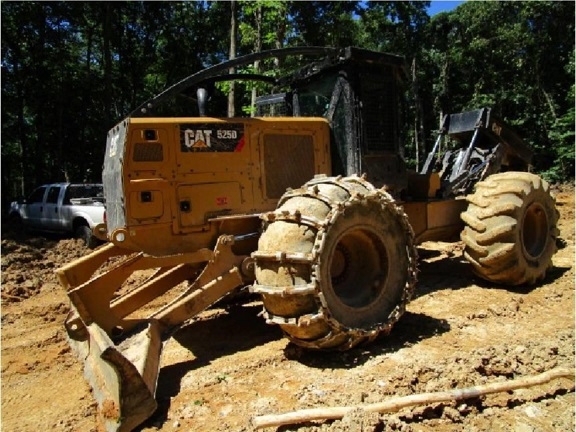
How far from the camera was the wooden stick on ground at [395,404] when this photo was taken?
9.96 ft

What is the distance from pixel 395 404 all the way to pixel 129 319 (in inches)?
95.4

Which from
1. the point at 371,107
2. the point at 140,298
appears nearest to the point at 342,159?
the point at 371,107

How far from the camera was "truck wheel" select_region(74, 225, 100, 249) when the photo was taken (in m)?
12.2

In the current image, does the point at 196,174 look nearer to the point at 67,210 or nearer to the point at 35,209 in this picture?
the point at 67,210

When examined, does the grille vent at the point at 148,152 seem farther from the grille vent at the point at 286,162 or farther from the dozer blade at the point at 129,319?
the grille vent at the point at 286,162

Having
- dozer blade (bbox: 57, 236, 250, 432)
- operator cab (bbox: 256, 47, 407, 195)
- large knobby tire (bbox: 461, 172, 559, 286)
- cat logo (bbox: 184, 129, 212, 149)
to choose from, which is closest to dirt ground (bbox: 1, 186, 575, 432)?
dozer blade (bbox: 57, 236, 250, 432)

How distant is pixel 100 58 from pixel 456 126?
26.5 metres

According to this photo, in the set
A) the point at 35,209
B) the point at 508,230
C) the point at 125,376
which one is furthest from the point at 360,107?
the point at 35,209

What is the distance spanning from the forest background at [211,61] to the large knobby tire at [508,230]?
49.4 ft

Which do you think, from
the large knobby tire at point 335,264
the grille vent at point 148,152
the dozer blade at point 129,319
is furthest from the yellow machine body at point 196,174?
the large knobby tire at point 335,264

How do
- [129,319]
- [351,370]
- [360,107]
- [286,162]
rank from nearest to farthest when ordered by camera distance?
[351,370], [129,319], [286,162], [360,107]

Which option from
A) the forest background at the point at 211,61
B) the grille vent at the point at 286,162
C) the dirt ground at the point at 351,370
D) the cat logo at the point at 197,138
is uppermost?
the forest background at the point at 211,61

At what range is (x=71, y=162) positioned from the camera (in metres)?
25.8

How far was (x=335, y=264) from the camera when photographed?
4.59 meters
